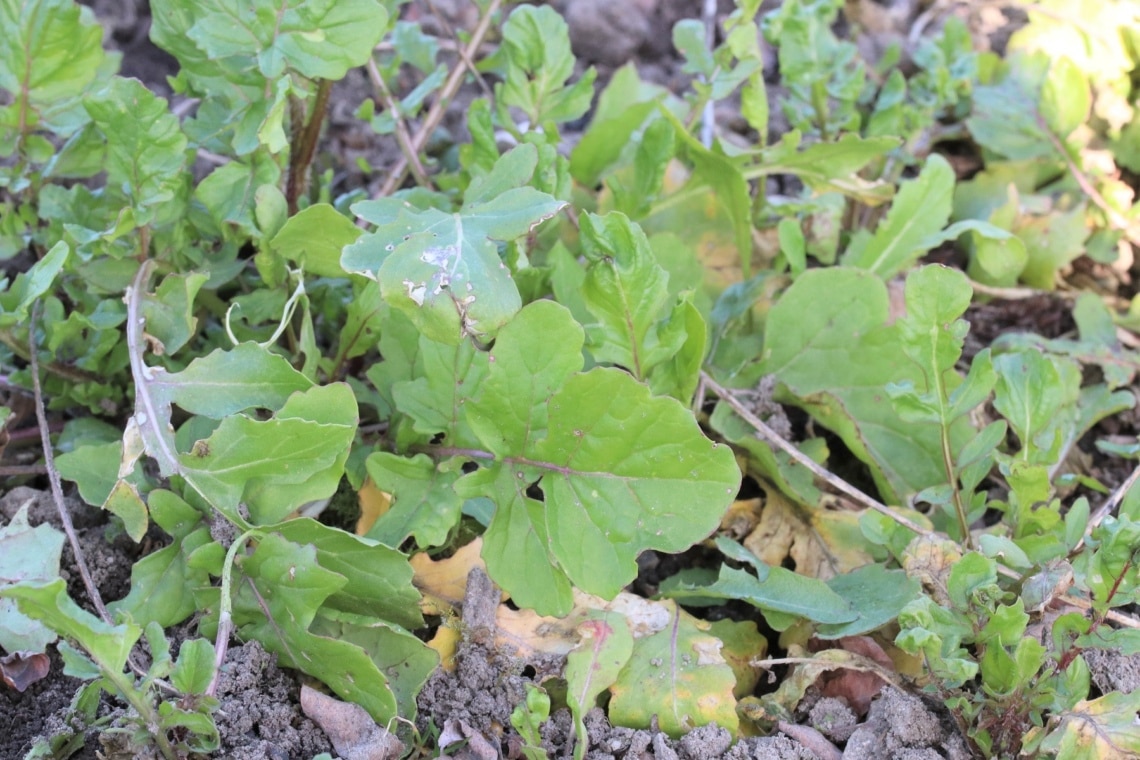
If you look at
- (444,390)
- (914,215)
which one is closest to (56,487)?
(444,390)

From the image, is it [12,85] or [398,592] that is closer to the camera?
[398,592]

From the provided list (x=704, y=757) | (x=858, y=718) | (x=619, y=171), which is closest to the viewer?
(x=704, y=757)

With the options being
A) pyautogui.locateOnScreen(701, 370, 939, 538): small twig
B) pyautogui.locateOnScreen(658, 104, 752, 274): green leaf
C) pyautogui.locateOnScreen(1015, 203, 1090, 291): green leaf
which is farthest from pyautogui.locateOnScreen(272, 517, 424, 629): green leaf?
pyautogui.locateOnScreen(1015, 203, 1090, 291): green leaf

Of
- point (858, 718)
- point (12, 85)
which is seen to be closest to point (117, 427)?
point (12, 85)

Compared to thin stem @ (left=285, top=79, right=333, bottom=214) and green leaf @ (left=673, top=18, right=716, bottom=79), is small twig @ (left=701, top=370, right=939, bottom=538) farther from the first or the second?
thin stem @ (left=285, top=79, right=333, bottom=214)

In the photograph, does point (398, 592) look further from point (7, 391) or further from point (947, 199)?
point (947, 199)

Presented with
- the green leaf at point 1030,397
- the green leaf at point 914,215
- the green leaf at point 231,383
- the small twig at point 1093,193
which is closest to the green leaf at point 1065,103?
the small twig at point 1093,193

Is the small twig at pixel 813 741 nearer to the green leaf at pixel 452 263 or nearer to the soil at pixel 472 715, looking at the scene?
the soil at pixel 472 715
